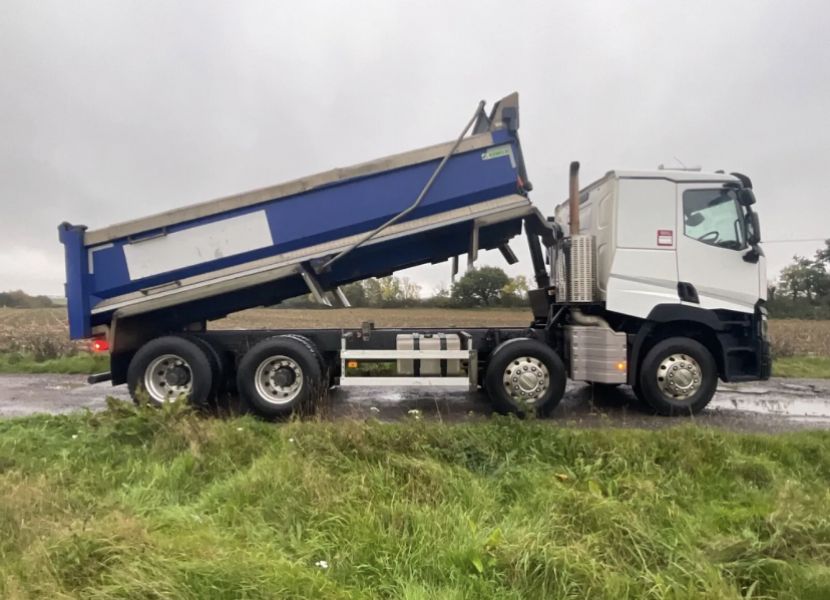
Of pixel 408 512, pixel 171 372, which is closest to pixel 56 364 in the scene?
pixel 171 372

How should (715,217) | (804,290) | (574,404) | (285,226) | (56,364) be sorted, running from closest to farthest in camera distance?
(285,226), (715,217), (574,404), (56,364), (804,290)

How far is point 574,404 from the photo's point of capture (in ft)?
24.4

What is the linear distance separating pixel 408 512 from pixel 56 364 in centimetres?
1080

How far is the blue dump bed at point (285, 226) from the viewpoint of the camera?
6.34m

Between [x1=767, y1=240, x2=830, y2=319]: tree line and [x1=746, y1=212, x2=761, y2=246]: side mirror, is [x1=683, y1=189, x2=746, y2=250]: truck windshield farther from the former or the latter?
[x1=767, y1=240, x2=830, y2=319]: tree line

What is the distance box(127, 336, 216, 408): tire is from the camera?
648cm

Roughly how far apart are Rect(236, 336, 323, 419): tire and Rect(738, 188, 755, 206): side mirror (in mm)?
5425

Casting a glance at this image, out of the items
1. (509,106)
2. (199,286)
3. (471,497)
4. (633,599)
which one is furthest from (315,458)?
(509,106)

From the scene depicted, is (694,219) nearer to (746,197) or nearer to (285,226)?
(746,197)

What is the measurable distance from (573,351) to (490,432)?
2.41 m

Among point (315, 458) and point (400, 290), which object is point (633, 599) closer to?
point (315, 458)

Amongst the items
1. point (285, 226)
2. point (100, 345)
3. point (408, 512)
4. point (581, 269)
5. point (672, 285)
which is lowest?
point (408, 512)

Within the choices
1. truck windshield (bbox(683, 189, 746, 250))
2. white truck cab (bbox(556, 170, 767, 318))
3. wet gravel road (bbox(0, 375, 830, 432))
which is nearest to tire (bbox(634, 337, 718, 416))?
wet gravel road (bbox(0, 375, 830, 432))

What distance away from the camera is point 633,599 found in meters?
2.55
